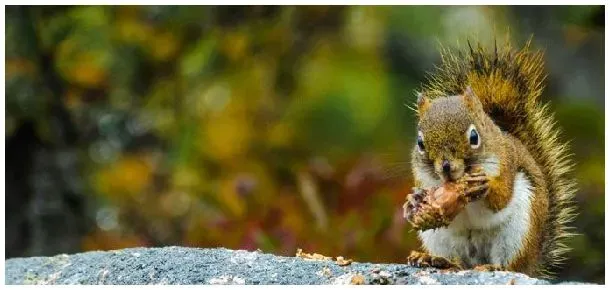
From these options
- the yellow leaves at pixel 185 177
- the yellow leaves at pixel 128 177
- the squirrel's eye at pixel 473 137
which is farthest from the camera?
the yellow leaves at pixel 128 177

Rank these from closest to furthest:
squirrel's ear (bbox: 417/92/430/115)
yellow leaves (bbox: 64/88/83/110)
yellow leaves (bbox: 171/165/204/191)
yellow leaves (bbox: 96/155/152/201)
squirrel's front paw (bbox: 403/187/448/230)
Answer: squirrel's front paw (bbox: 403/187/448/230)
squirrel's ear (bbox: 417/92/430/115)
yellow leaves (bbox: 64/88/83/110)
yellow leaves (bbox: 171/165/204/191)
yellow leaves (bbox: 96/155/152/201)

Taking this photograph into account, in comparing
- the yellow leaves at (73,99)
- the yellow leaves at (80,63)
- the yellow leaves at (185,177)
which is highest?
the yellow leaves at (80,63)

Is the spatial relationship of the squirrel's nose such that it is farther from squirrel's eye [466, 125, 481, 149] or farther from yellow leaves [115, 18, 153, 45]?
yellow leaves [115, 18, 153, 45]

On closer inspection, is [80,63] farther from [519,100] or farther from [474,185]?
[474,185]

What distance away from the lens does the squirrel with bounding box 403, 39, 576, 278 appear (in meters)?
2.81

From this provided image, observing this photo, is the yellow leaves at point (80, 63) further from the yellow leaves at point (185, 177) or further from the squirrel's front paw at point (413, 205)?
the squirrel's front paw at point (413, 205)

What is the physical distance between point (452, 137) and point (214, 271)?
0.81 meters

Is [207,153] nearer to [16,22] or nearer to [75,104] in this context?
[75,104]

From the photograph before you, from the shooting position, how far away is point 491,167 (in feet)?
9.33

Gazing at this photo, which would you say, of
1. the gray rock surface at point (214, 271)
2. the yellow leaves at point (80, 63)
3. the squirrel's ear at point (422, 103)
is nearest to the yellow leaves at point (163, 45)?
the yellow leaves at point (80, 63)

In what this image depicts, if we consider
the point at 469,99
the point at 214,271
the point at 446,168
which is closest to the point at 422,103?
the point at 469,99

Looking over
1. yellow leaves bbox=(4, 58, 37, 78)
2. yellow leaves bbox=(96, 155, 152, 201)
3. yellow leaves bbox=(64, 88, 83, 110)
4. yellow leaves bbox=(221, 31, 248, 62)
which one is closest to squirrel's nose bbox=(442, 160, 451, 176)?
yellow leaves bbox=(221, 31, 248, 62)

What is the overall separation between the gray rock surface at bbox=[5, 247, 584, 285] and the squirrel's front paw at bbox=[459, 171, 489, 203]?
213mm

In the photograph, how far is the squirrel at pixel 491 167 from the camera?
281cm
